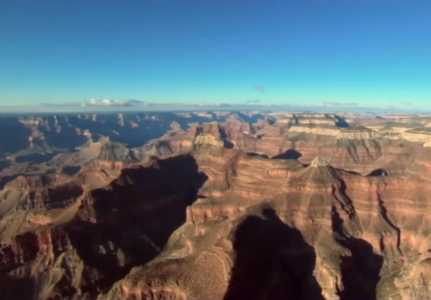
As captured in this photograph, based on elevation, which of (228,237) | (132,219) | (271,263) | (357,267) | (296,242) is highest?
(228,237)

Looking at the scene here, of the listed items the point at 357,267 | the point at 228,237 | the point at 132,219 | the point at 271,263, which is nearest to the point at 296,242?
the point at 357,267

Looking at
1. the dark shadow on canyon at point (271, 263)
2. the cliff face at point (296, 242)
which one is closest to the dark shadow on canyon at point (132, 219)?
the cliff face at point (296, 242)

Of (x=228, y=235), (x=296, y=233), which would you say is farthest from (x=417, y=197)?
(x=228, y=235)

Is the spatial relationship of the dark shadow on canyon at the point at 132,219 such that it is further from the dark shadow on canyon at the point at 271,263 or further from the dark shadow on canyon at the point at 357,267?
the dark shadow on canyon at the point at 357,267

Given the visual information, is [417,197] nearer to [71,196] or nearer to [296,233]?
[296,233]

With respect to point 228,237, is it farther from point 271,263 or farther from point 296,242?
point 296,242

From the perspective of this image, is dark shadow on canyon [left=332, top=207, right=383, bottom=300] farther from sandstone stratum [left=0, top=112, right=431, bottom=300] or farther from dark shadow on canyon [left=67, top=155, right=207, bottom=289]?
dark shadow on canyon [left=67, top=155, right=207, bottom=289]

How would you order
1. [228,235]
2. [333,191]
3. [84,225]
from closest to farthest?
[228,235], [84,225], [333,191]
